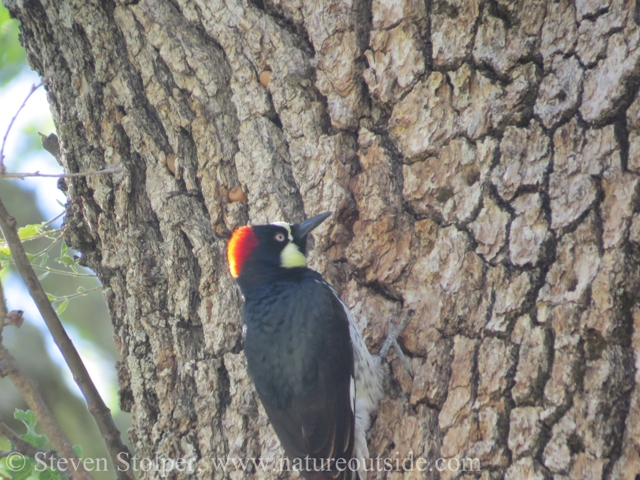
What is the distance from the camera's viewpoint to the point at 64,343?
2840mm

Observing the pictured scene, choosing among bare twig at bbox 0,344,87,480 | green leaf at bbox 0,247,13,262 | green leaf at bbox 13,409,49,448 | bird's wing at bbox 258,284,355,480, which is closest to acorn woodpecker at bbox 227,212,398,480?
bird's wing at bbox 258,284,355,480

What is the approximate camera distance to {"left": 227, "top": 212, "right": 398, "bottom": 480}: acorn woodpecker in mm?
2957

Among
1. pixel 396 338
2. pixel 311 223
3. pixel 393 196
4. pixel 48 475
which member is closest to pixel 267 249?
pixel 311 223

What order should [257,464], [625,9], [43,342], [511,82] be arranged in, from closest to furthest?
[625,9]
[511,82]
[257,464]
[43,342]

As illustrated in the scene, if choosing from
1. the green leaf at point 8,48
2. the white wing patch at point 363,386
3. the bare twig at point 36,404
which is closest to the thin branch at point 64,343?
the bare twig at point 36,404

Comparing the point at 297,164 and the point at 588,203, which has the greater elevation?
the point at 297,164

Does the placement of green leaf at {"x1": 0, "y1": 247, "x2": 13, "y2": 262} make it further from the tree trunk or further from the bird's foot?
the bird's foot

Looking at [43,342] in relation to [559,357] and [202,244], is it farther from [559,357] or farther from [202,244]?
[559,357]

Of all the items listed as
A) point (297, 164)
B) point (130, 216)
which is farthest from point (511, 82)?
point (130, 216)

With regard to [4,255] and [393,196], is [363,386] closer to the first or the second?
[393,196]

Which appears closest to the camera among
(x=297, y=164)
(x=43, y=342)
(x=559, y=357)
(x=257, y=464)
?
(x=559, y=357)

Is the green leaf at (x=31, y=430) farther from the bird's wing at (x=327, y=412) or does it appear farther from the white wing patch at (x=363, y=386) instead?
the white wing patch at (x=363, y=386)

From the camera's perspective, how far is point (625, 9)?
2.50m

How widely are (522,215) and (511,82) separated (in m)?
0.58
